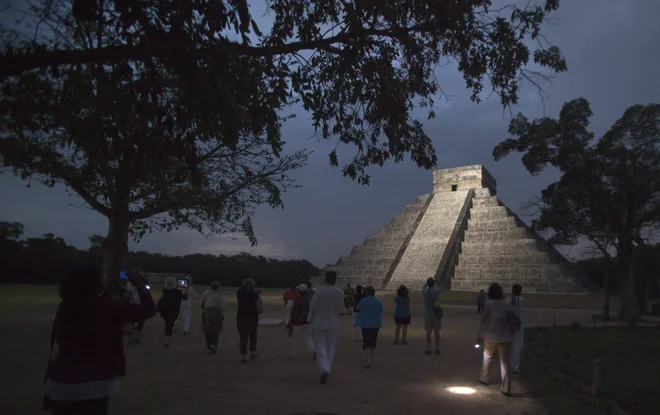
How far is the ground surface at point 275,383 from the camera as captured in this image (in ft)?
17.2

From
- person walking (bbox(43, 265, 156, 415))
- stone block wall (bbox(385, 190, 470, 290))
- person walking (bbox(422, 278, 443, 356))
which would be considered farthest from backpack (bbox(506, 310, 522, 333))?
stone block wall (bbox(385, 190, 470, 290))

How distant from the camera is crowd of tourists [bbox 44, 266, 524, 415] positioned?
2.83 metres

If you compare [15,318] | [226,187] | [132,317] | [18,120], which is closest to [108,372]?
[132,317]

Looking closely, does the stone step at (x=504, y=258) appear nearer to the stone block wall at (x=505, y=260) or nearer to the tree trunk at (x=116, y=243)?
the stone block wall at (x=505, y=260)

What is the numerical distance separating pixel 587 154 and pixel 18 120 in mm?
17062

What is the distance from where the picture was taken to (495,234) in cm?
3594

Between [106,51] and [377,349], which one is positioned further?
[377,349]

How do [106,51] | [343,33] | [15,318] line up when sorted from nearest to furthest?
1. [106,51]
2. [343,33]
3. [15,318]

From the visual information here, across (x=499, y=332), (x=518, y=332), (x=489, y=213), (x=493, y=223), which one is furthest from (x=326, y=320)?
(x=489, y=213)

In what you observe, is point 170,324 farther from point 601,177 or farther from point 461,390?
point 601,177

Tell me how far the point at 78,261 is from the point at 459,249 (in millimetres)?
25133

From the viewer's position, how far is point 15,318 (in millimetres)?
14406

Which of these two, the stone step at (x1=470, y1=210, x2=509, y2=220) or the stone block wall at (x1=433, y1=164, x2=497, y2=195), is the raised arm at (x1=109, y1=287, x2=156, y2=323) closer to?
the stone step at (x1=470, y1=210, x2=509, y2=220)

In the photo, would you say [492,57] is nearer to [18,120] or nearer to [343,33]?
[343,33]
